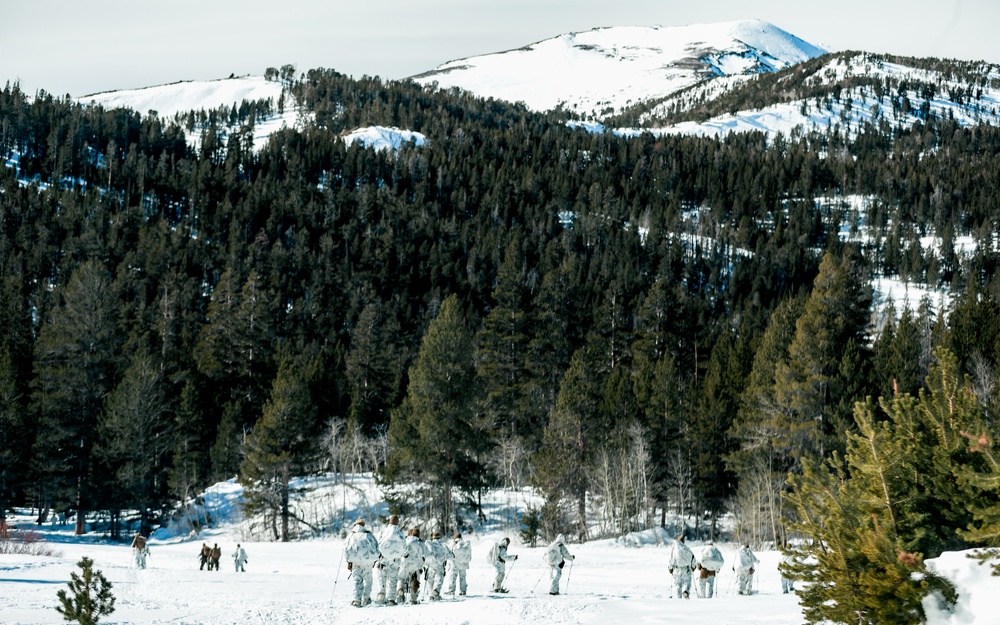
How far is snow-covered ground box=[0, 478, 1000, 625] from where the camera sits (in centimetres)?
1420

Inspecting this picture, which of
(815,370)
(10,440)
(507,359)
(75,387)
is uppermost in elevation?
(815,370)

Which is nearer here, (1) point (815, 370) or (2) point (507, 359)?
(1) point (815, 370)

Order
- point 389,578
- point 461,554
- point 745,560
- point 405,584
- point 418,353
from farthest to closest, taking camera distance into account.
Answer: point 418,353
point 745,560
point 461,554
point 405,584
point 389,578

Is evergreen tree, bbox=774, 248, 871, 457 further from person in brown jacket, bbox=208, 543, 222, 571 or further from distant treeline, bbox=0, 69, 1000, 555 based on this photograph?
person in brown jacket, bbox=208, 543, 222, 571

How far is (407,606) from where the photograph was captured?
16062mm

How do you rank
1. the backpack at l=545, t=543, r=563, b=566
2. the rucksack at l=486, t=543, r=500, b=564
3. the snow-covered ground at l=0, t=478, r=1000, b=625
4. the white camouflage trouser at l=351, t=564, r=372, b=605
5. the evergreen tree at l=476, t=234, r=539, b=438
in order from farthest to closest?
the evergreen tree at l=476, t=234, r=539, b=438 < the rucksack at l=486, t=543, r=500, b=564 < the backpack at l=545, t=543, r=563, b=566 < the white camouflage trouser at l=351, t=564, r=372, b=605 < the snow-covered ground at l=0, t=478, r=1000, b=625

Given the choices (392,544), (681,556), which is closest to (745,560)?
(681,556)

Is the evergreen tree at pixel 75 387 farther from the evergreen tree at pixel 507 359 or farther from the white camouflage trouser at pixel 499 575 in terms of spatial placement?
the white camouflage trouser at pixel 499 575

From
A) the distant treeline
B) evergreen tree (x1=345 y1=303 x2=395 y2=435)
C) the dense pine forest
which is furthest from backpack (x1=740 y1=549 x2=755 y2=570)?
evergreen tree (x1=345 y1=303 x2=395 y2=435)

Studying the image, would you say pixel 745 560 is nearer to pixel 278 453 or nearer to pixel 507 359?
pixel 278 453

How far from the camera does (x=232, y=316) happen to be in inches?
2525

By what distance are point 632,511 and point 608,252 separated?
91944 mm

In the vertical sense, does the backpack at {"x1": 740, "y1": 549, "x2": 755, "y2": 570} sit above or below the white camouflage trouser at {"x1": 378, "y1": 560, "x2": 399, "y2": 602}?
below

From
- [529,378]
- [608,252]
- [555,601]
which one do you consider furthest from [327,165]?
[555,601]
